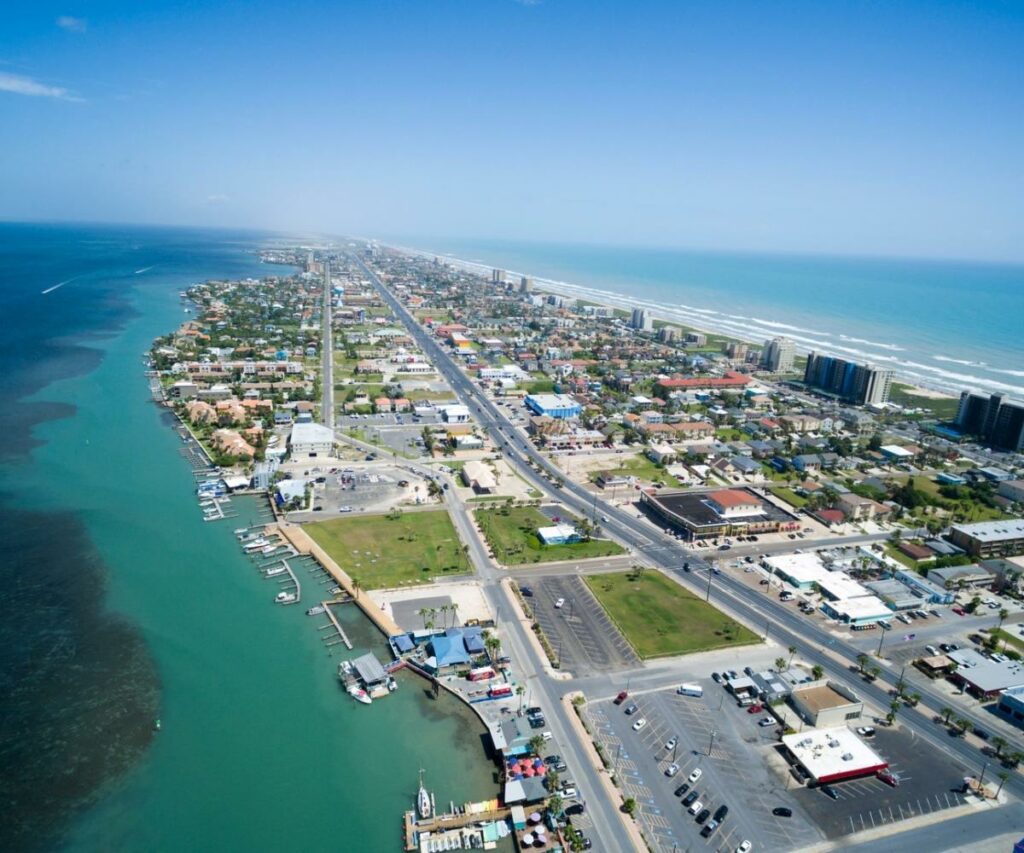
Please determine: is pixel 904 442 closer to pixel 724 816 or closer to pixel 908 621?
pixel 908 621

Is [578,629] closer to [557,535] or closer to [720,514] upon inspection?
[557,535]

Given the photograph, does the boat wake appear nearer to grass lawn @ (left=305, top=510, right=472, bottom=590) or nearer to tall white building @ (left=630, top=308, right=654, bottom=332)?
tall white building @ (left=630, top=308, right=654, bottom=332)

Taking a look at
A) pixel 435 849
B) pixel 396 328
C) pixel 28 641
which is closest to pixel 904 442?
pixel 435 849

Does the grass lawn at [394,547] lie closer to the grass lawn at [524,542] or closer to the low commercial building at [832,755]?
the grass lawn at [524,542]

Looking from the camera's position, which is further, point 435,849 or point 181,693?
point 181,693

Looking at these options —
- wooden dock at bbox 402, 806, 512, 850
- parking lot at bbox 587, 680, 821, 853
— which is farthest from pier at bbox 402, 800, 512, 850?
parking lot at bbox 587, 680, 821, 853

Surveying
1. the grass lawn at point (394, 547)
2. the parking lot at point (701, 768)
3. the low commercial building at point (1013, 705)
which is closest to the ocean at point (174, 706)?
the grass lawn at point (394, 547)

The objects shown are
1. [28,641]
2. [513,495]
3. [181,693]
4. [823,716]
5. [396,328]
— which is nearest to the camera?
[823,716]
